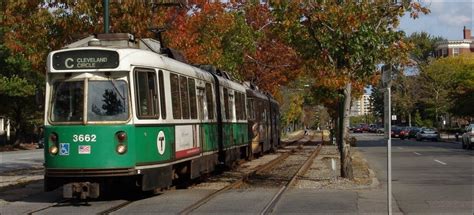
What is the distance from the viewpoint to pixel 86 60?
1323 cm

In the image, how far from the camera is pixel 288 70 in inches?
1535

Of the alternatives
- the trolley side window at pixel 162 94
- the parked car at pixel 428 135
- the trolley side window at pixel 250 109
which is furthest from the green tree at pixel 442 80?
the trolley side window at pixel 162 94

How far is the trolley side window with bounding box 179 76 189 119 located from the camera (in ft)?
51.0

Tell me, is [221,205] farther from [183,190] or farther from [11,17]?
[11,17]

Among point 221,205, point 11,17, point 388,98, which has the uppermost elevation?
point 11,17

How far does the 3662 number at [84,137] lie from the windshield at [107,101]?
13.6 inches

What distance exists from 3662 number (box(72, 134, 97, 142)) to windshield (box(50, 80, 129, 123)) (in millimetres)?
307

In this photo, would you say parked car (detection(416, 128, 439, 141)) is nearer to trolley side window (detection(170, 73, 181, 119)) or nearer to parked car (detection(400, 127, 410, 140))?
parked car (detection(400, 127, 410, 140))

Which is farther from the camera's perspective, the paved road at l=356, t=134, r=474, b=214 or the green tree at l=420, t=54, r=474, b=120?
the green tree at l=420, t=54, r=474, b=120

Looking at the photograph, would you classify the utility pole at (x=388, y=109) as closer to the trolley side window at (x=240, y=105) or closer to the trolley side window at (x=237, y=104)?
the trolley side window at (x=237, y=104)

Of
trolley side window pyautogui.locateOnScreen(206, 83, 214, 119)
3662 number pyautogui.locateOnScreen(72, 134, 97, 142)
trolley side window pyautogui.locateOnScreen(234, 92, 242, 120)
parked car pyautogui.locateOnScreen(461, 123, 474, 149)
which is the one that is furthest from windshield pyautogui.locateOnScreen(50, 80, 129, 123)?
parked car pyautogui.locateOnScreen(461, 123, 474, 149)

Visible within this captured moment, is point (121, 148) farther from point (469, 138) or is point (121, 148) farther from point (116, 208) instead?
point (469, 138)

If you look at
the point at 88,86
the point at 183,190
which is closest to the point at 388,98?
the point at 88,86

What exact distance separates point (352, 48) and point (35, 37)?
9888 millimetres
